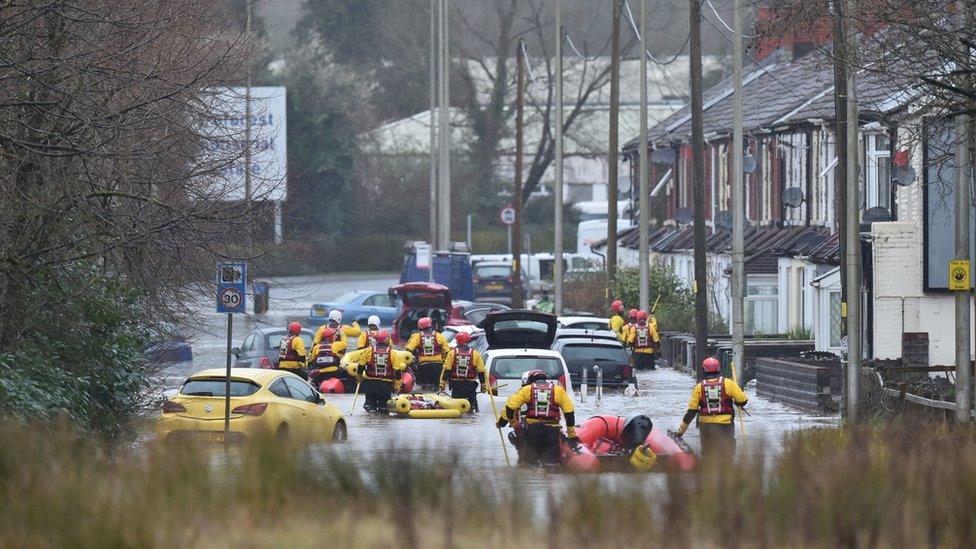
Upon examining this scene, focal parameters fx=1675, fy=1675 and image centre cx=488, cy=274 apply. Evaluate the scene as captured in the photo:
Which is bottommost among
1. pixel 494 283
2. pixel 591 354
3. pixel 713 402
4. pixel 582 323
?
pixel 713 402

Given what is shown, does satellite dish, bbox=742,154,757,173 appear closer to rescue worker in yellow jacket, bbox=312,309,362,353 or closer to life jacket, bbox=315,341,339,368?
rescue worker in yellow jacket, bbox=312,309,362,353

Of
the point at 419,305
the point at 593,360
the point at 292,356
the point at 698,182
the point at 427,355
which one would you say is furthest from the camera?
the point at 419,305

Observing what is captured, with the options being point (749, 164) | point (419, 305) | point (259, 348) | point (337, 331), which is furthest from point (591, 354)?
point (749, 164)

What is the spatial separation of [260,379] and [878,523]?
515 inches

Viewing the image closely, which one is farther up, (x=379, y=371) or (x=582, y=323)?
(x=582, y=323)

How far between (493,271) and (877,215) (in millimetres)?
27886

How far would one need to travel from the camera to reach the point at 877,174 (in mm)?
33375

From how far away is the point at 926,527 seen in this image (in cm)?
882

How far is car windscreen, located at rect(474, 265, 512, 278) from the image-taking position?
57812 mm

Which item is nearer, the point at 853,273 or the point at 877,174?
the point at 853,273

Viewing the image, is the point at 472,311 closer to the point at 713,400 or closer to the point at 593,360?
the point at 593,360

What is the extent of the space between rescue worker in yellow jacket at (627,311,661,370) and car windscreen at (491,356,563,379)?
934 centimetres

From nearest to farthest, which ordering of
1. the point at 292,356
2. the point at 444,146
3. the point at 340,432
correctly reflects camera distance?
the point at 340,432 → the point at 292,356 → the point at 444,146

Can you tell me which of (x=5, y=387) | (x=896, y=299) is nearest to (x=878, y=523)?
(x=5, y=387)
